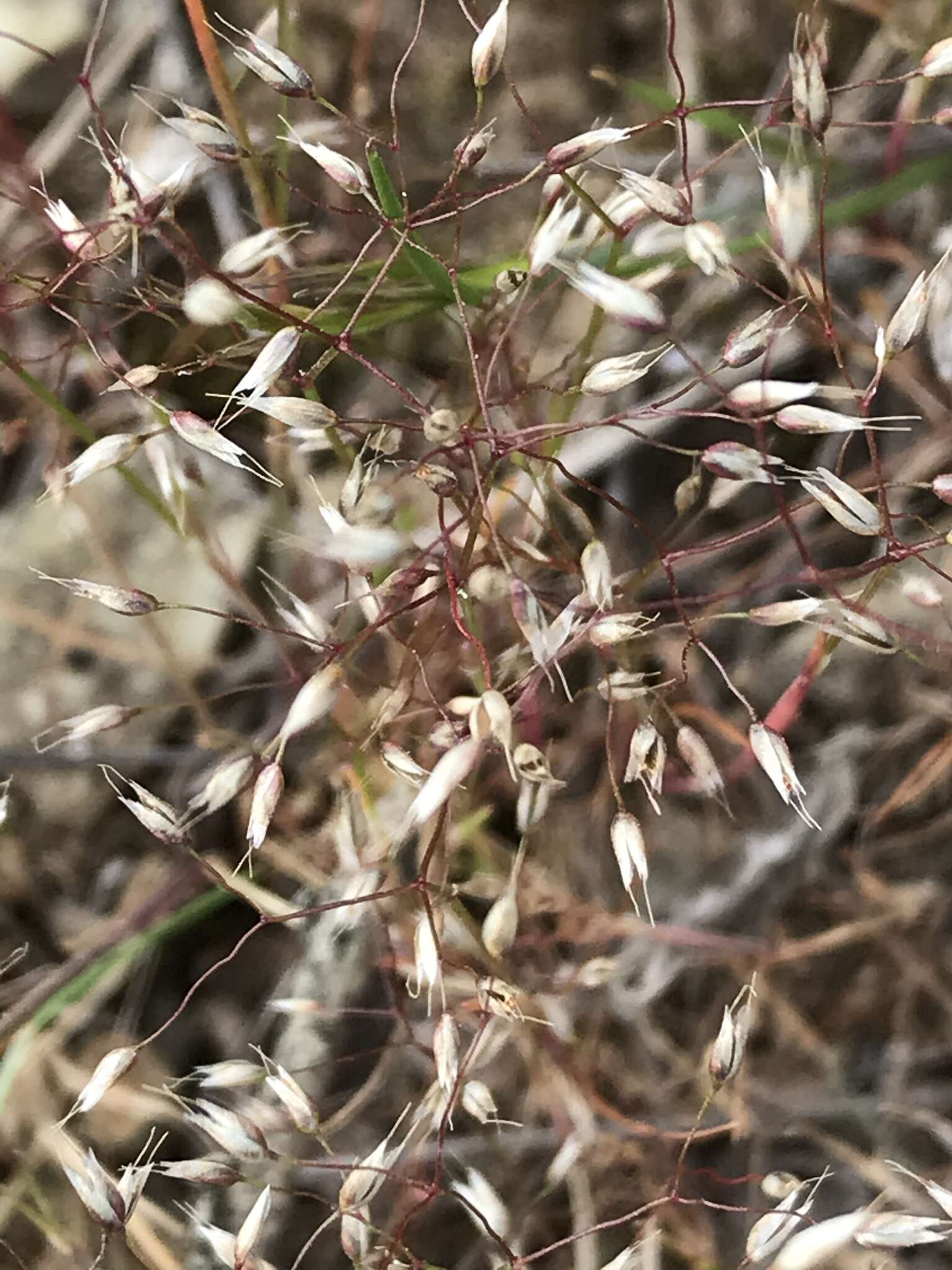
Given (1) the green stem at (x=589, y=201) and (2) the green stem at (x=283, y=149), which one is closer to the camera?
(1) the green stem at (x=589, y=201)

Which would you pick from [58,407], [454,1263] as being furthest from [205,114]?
[454,1263]

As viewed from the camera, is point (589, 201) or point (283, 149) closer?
point (589, 201)

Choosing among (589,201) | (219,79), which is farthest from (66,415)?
(589,201)

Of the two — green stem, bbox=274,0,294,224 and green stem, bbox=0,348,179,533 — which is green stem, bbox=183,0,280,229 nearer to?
green stem, bbox=274,0,294,224

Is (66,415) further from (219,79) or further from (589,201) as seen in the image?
(589,201)

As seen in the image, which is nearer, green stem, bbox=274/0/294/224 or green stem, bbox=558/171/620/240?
green stem, bbox=558/171/620/240

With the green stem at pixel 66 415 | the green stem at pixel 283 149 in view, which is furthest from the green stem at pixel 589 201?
the green stem at pixel 66 415

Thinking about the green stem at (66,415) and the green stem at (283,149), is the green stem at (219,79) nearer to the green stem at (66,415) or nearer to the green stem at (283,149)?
the green stem at (283,149)

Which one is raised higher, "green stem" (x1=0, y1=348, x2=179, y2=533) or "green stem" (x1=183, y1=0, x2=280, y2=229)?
"green stem" (x1=183, y1=0, x2=280, y2=229)

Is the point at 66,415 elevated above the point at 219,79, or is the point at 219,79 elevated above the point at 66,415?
the point at 219,79

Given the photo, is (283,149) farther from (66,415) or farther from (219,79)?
(66,415)

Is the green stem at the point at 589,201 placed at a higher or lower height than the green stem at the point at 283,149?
lower

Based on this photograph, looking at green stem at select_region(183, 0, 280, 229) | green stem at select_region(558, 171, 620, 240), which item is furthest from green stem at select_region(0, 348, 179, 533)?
green stem at select_region(558, 171, 620, 240)
